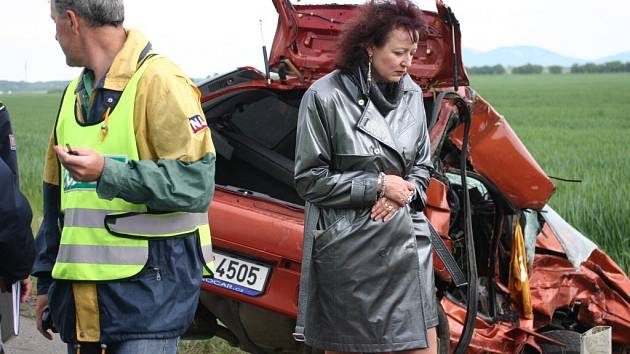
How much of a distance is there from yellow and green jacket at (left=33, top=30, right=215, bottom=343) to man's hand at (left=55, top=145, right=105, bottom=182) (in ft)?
0.36

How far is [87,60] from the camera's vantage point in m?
2.82

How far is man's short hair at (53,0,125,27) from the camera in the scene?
8.96ft

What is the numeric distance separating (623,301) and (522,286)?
799 millimetres

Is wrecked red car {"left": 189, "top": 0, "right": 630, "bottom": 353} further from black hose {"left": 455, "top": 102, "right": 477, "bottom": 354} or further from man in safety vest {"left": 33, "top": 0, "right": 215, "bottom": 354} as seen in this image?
man in safety vest {"left": 33, "top": 0, "right": 215, "bottom": 354}

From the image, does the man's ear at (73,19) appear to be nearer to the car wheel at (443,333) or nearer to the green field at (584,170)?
the car wheel at (443,333)

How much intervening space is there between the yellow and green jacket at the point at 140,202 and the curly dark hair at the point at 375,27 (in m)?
0.94

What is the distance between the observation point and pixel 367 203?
3449 mm

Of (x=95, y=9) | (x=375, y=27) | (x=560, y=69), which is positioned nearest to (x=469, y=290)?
(x=375, y=27)

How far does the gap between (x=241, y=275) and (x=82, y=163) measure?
1.68 metres

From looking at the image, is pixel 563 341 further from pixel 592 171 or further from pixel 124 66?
pixel 592 171

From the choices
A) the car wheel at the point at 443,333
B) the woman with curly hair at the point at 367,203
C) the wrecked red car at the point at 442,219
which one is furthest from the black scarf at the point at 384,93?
the car wheel at the point at 443,333

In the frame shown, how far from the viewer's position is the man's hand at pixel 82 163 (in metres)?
2.47

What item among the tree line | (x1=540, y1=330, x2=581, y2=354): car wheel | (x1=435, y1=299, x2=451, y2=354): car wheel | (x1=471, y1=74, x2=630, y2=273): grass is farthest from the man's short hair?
the tree line

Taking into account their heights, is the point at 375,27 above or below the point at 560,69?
above
